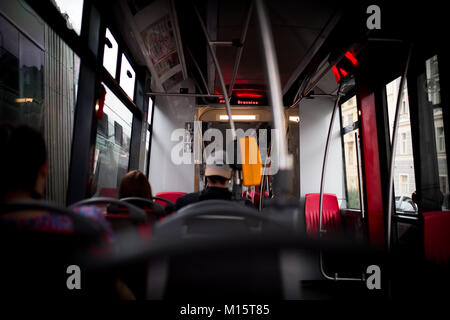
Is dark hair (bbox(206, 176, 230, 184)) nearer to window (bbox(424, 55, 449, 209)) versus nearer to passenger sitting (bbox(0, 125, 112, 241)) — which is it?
passenger sitting (bbox(0, 125, 112, 241))

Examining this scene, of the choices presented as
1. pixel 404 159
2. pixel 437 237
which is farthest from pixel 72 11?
pixel 404 159

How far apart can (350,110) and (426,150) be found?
293cm

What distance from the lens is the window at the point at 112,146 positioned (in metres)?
3.59

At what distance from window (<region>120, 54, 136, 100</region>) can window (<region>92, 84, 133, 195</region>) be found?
0.93 ft

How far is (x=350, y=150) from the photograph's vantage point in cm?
588

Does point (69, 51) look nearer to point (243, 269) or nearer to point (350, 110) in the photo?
point (243, 269)

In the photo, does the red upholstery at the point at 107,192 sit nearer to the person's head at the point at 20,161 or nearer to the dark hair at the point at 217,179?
the dark hair at the point at 217,179

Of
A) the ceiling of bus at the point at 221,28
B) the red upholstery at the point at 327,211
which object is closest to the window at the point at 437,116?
the ceiling of bus at the point at 221,28

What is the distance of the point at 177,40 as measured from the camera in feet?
13.6

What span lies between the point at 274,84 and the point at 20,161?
0.99m

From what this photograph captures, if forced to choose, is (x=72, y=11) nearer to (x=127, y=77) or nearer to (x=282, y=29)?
(x=127, y=77)

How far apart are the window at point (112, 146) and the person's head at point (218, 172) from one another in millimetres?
1630

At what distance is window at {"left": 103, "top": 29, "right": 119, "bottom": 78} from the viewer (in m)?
3.55

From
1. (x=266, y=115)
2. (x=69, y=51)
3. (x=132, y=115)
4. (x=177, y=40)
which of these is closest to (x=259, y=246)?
(x=69, y=51)
